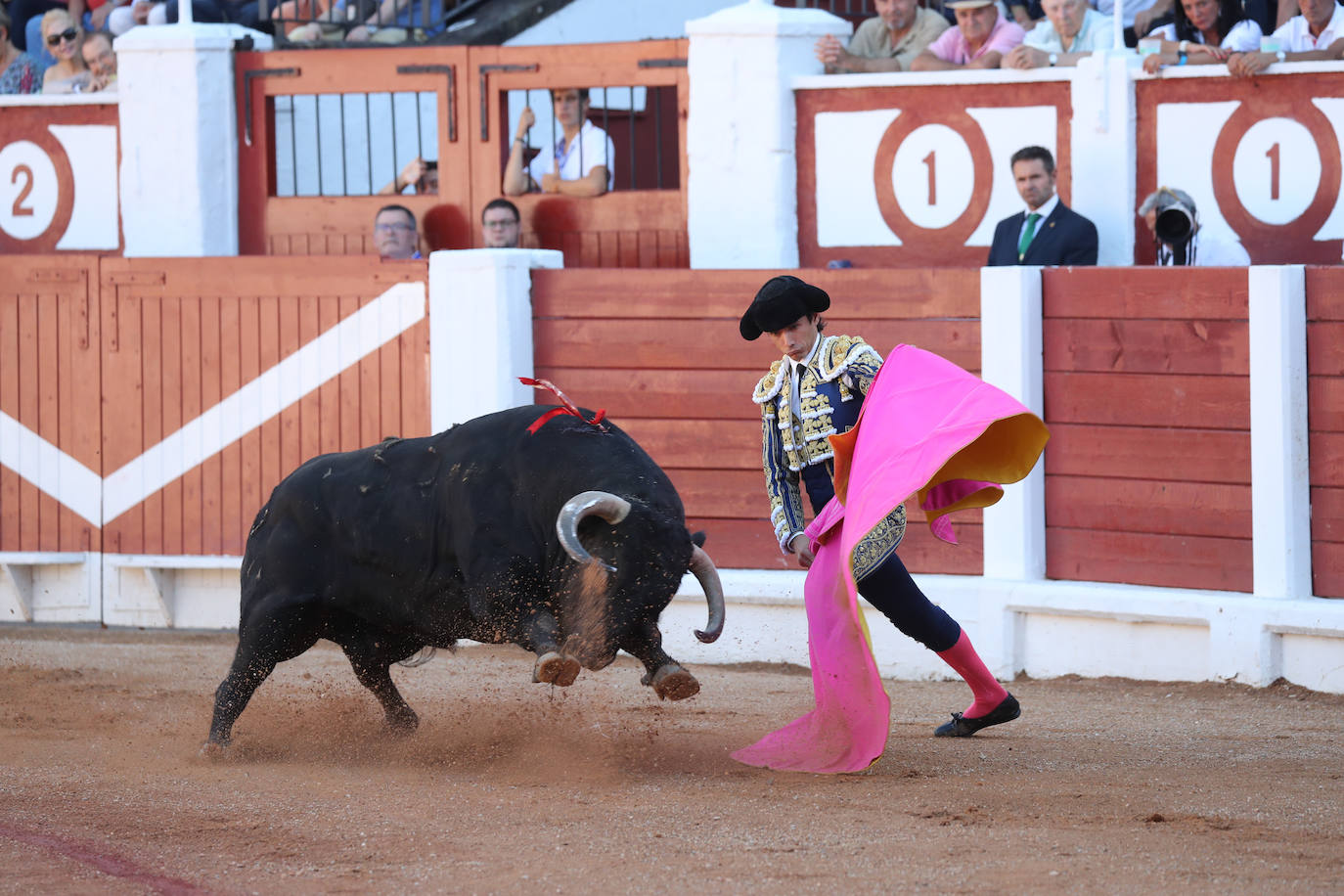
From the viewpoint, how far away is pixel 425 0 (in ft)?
27.5

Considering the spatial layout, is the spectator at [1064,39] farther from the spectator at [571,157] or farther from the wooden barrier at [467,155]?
the spectator at [571,157]

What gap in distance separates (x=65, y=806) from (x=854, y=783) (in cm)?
175

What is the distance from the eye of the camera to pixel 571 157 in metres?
7.79

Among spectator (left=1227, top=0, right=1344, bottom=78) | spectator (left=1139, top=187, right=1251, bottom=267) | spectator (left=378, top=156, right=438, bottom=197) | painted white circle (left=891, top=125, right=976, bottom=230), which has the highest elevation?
spectator (left=1227, top=0, right=1344, bottom=78)

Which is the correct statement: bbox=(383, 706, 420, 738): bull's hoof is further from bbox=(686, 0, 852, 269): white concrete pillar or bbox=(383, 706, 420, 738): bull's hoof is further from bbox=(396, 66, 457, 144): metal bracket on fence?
bbox=(396, 66, 457, 144): metal bracket on fence

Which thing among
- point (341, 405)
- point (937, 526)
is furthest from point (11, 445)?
point (937, 526)

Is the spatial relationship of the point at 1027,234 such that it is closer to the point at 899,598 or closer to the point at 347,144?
the point at 899,598

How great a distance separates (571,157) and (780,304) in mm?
3883

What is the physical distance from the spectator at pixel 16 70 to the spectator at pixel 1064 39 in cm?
487

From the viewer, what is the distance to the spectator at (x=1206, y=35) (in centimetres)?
646

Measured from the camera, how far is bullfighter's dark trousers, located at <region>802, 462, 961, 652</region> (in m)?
4.26

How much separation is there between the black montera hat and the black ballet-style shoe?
1.16 m

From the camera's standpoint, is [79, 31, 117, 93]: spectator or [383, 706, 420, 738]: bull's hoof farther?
[79, 31, 117, 93]: spectator

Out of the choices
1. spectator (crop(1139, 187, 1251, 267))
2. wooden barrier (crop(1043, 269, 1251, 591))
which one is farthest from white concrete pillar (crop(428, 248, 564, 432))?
spectator (crop(1139, 187, 1251, 267))
